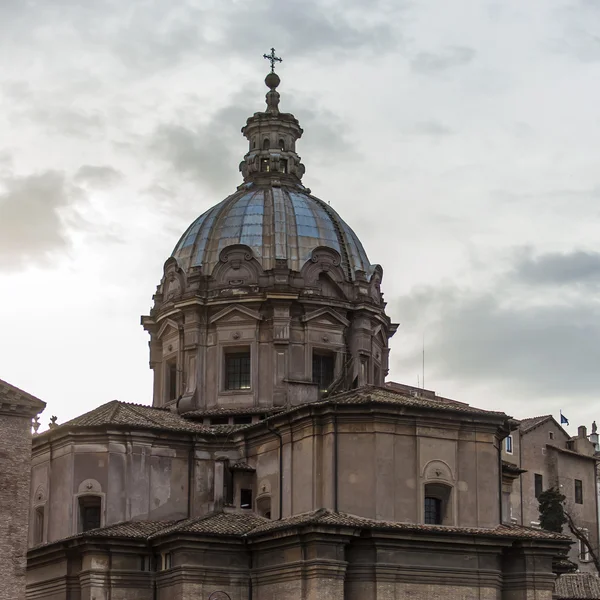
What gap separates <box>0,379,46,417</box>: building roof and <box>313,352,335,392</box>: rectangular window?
15572 mm

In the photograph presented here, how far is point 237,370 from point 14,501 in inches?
596

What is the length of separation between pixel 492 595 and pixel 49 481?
1641cm

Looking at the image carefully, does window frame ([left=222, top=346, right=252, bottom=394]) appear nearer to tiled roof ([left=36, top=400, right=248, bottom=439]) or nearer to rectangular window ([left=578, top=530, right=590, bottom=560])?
tiled roof ([left=36, top=400, right=248, bottom=439])

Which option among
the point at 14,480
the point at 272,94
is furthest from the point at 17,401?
the point at 272,94

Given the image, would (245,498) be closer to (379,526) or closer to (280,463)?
(280,463)

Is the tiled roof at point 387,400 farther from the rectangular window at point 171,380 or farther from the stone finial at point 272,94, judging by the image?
the stone finial at point 272,94

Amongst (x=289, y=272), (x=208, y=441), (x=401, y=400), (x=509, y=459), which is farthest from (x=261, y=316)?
(x=509, y=459)

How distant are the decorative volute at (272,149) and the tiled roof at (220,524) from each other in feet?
57.1

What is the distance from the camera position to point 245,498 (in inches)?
1998

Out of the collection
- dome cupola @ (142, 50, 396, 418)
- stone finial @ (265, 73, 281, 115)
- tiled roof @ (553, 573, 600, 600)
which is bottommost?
tiled roof @ (553, 573, 600, 600)

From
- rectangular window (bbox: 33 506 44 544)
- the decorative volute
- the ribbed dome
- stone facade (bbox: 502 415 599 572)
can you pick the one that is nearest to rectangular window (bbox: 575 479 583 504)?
stone facade (bbox: 502 415 599 572)

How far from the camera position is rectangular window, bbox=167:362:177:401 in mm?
57250

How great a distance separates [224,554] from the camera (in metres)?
46.8

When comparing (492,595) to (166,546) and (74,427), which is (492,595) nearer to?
(166,546)
